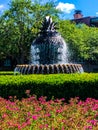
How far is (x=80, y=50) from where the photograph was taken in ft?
133

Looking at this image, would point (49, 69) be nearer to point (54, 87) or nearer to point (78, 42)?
point (54, 87)

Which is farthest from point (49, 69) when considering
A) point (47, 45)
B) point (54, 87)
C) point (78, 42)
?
point (78, 42)

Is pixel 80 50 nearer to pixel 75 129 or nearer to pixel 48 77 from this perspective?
pixel 48 77

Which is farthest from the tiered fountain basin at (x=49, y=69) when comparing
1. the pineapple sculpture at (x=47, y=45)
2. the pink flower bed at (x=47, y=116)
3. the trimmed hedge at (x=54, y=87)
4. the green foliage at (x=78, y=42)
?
the green foliage at (x=78, y=42)

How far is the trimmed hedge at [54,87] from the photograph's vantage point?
1098 centimetres

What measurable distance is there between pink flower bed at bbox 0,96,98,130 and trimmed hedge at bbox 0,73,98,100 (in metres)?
2.15

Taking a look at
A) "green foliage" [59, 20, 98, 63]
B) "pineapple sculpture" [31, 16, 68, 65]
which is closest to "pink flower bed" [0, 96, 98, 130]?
"pineapple sculpture" [31, 16, 68, 65]

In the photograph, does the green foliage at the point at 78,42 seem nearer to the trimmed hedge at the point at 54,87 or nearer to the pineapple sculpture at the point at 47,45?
the pineapple sculpture at the point at 47,45

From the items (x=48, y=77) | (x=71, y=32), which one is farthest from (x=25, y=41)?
(x=48, y=77)

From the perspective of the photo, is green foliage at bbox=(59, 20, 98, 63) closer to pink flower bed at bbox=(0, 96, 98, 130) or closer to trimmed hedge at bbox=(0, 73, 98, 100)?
trimmed hedge at bbox=(0, 73, 98, 100)

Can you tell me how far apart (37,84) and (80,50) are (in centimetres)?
2963

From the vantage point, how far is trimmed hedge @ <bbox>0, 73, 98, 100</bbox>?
36.0 ft

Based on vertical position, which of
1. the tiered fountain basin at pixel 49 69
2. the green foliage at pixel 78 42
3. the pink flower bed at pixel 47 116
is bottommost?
the green foliage at pixel 78 42

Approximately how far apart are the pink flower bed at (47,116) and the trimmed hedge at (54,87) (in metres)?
2.15
